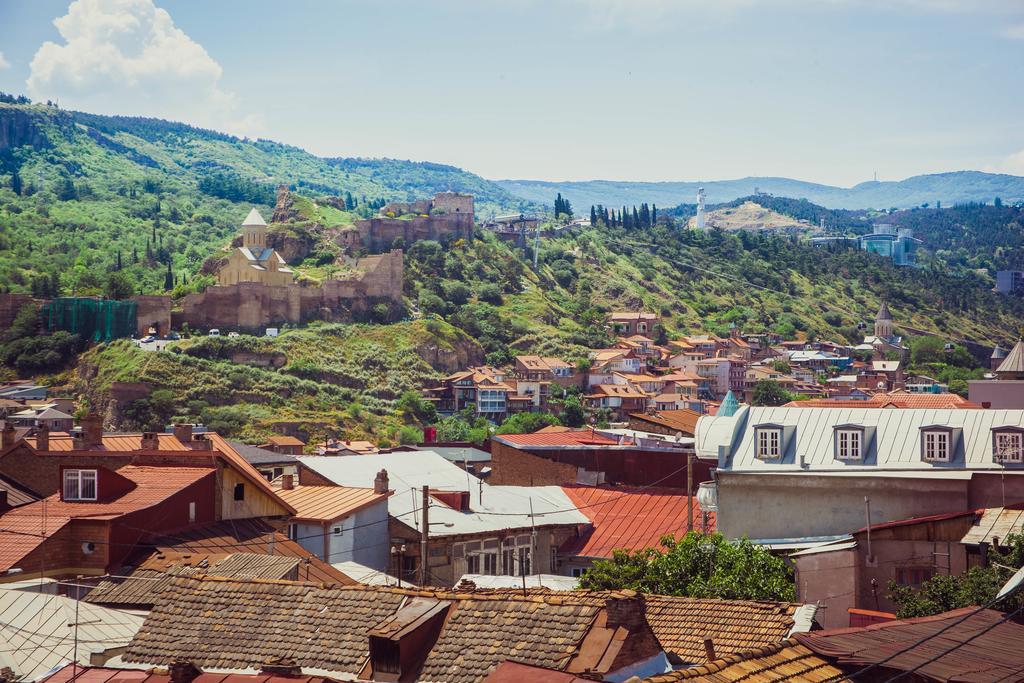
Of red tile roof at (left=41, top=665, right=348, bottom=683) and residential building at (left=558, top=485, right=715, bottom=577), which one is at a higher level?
red tile roof at (left=41, top=665, right=348, bottom=683)

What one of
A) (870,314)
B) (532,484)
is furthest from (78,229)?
(532,484)

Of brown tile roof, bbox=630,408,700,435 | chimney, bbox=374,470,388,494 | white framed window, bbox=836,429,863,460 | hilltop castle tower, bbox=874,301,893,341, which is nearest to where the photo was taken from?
white framed window, bbox=836,429,863,460

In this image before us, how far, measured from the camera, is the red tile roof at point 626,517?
2794 centimetres

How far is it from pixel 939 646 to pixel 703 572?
7853mm

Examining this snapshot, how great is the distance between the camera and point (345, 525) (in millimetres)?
25953

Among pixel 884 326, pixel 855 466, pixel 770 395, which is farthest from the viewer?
pixel 884 326

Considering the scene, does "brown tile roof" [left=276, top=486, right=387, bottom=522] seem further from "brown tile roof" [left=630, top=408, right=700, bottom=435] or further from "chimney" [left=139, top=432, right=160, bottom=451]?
"brown tile roof" [left=630, top=408, right=700, bottom=435]

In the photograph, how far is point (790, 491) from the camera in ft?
78.6

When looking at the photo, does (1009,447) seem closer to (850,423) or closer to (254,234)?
(850,423)

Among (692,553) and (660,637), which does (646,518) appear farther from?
(660,637)

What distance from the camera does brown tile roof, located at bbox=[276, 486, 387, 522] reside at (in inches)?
1021

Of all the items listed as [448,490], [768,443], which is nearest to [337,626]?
[768,443]

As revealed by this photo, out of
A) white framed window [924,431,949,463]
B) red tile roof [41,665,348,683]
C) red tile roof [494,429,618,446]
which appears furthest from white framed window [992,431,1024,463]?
red tile roof [41,665,348,683]

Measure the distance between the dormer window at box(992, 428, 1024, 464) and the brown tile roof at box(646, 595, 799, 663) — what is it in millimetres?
10100
